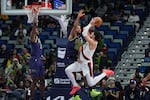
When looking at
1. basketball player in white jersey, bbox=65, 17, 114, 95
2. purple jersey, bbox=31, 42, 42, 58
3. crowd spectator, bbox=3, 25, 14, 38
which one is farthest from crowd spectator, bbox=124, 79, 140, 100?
crowd spectator, bbox=3, 25, 14, 38

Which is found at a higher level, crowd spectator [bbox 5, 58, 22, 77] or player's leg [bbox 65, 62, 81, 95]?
player's leg [bbox 65, 62, 81, 95]

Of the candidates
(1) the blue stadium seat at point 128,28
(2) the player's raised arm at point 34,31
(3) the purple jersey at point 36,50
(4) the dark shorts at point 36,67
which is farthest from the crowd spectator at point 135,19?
(2) the player's raised arm at point 34,31

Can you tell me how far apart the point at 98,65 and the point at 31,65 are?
140 inches

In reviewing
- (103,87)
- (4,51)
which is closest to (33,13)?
(103,87)

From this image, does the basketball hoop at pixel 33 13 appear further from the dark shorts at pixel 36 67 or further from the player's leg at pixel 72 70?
the player's leg at pixel 72 70

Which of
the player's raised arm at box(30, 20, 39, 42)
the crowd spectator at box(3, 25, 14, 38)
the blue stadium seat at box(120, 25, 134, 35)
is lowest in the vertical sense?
the crowd spectator at box(3, 25, 14, 38)

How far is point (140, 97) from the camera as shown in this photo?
18.3m

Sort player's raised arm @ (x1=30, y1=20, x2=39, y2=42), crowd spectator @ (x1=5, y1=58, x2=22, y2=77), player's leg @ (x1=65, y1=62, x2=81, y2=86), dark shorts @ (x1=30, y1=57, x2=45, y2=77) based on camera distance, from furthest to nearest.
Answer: crowd spectator @ (x1=5, y1=58, x2=22, y2=77)
dark shorts @ (x1=30, y1=57, x2=45, y2=77)
player's raised arm @ (x1=30, y1=20, x2=39, y2=42)
player's leg @ (x1=65, y1=62, x2=81, y2=86)

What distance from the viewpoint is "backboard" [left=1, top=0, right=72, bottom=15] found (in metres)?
16.9

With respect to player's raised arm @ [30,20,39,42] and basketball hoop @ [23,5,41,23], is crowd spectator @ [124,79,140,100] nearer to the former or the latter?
player's raised arm @ [30,20,39,42]

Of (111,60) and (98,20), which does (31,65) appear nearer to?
(98,20)

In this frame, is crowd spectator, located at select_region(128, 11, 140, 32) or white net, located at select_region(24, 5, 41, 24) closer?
white net, located at select_region(24, 5, 41, 24)

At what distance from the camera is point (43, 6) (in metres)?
17.2

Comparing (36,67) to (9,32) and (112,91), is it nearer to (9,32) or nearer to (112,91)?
(112,91)
